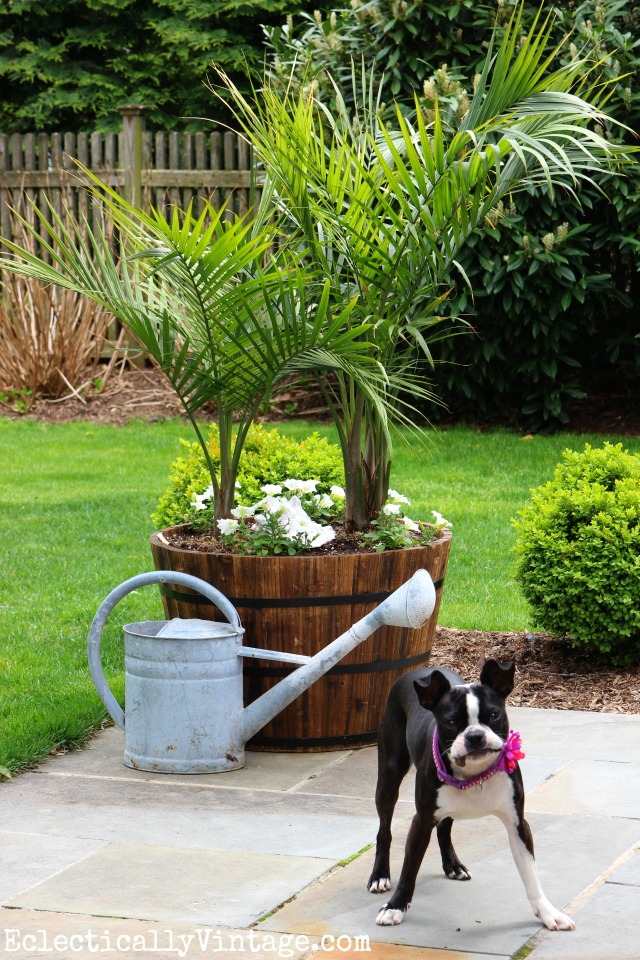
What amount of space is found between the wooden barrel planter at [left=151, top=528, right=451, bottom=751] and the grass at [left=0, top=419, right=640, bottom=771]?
1.88 feet

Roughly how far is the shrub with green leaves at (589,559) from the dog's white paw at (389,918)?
231cm

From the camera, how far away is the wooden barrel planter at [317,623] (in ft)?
14.2

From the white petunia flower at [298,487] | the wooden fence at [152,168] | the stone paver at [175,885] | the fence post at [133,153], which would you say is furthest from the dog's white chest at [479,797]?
the fence post at [133,153]

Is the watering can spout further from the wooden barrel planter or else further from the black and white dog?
the black and white dog

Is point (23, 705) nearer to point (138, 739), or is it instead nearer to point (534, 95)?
point (138, 739)

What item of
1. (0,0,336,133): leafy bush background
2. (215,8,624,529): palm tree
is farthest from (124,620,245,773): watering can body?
(0,0,336,133): leafy bush background

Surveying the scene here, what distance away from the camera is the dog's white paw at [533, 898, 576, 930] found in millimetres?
2982

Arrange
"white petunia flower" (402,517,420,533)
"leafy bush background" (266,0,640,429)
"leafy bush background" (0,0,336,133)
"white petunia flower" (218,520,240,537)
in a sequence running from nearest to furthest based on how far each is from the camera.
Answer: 1. "white petunia flower" (218,520,240,537)
2. "white petunia flower" (402,517,420,533)
3. "leafy bush background" (266,0,640,429)
4. "leafy bush background" (0,0,336,133)

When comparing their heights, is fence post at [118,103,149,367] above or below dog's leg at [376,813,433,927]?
above

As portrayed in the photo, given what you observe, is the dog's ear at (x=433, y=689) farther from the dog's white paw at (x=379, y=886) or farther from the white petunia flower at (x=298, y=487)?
the white petunia flower at (x=298, y=487)

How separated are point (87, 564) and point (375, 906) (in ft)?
14.1

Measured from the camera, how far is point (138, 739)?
167 inches

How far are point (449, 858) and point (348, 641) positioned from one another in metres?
0.84

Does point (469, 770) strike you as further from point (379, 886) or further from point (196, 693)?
point (196, 693)
